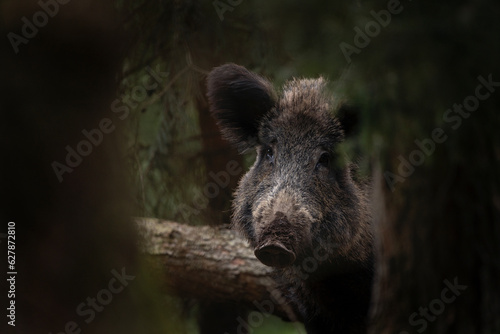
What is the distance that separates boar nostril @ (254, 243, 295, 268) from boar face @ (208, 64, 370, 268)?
241 mm

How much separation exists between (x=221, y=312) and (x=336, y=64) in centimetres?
378

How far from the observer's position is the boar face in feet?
10.7

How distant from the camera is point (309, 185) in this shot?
336 centimetres

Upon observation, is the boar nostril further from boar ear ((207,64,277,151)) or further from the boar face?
boar ear ((207,64,277,151))

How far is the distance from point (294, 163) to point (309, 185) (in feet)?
0.60

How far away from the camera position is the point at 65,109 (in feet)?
5.50

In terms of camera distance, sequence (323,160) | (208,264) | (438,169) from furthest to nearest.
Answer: (208,264), (323,160), (438,169)

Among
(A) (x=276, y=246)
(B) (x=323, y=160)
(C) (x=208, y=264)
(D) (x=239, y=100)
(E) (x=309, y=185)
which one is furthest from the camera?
(C) (x=208, y=264)

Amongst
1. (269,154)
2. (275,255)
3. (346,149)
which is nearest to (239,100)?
(269,154)

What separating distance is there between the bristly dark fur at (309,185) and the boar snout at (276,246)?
31 centimetres

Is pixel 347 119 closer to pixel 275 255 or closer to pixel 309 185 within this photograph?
pixel 309 185

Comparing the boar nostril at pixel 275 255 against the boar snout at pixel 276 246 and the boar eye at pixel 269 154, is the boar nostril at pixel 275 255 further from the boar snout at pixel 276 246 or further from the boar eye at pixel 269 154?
the boar eye at pixel 269 154

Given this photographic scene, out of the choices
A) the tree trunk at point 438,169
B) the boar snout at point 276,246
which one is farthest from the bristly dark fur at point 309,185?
the tree trunk at point 438,169

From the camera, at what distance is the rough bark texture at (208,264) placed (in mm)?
4551
